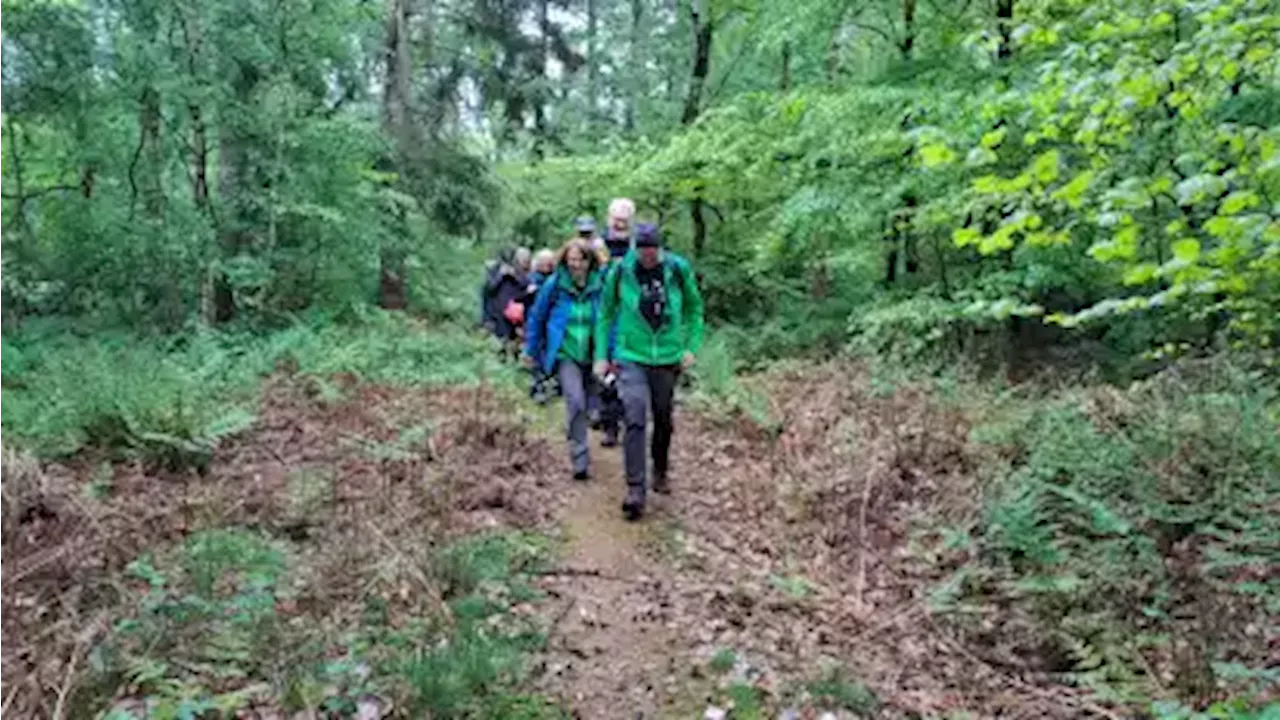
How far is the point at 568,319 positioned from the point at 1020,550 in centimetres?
406

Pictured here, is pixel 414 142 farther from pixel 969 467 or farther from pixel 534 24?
pixel 969 467

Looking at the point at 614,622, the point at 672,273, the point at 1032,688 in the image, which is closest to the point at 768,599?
the point at 614,622

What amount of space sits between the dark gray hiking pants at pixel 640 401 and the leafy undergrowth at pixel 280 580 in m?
0.70

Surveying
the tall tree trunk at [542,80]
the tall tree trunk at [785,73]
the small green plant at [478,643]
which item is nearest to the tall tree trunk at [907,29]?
the tall tree trunk at [785,73]

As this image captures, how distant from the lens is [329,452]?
859 cm

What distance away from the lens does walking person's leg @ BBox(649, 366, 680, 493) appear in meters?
7.72

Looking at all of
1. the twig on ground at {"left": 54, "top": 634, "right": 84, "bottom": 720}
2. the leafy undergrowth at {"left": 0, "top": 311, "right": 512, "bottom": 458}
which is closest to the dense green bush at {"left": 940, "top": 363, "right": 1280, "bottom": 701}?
the twig on ground at {"left": 54, "top": 634, "right": 84, "bottom": 720}

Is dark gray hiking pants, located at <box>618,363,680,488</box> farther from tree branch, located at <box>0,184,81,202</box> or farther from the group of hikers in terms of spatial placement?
tree branch, located at <box>0,184,81,202</box>

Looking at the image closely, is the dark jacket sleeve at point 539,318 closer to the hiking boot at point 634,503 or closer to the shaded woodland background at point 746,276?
the shaded woodland background at point 746,276

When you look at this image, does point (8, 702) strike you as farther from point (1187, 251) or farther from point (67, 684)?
point (1187, 251)

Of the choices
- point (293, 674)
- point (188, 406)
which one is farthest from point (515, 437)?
point (293, 674)

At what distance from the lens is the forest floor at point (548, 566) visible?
479 cm

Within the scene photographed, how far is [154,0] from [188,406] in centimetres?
897

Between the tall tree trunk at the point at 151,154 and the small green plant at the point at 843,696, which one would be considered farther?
the tall tree trunk at the point at 151,154
